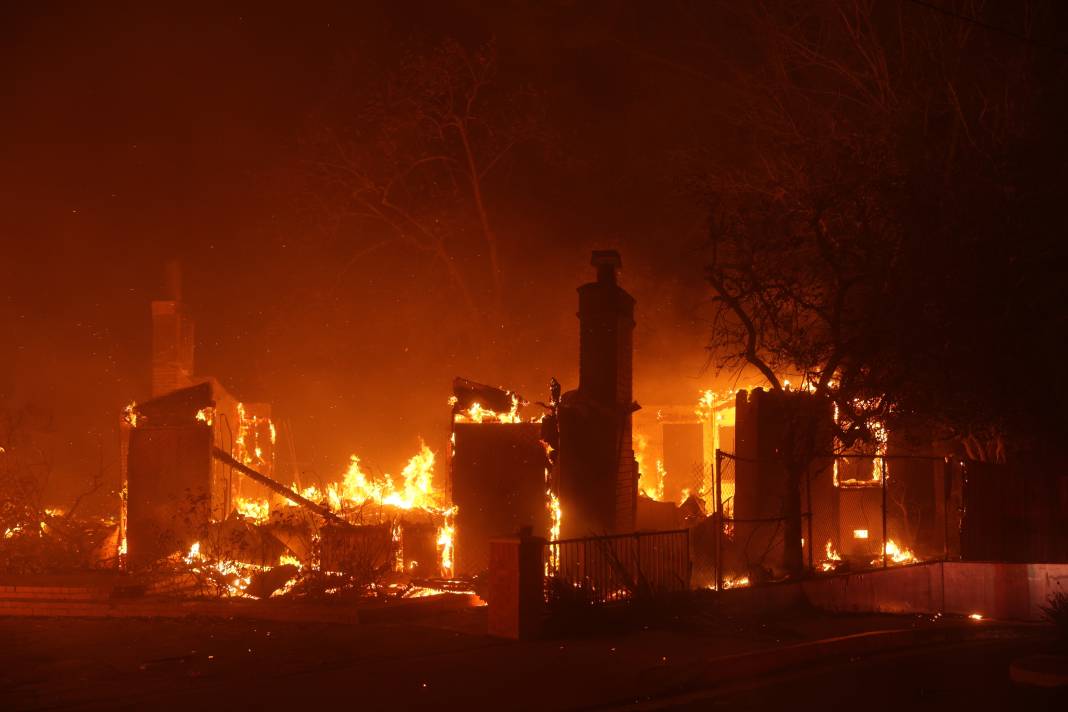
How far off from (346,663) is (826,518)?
10122 millimetres

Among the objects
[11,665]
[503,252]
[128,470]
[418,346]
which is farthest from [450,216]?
[11,665]

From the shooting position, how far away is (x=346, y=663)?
9.67 m

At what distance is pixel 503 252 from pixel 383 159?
4381 millimetres

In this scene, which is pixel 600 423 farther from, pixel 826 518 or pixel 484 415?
pixel 826 518

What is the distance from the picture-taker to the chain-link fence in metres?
14.8

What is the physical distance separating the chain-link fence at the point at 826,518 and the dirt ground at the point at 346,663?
2.29 meters

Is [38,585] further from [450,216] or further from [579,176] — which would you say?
[579,176]

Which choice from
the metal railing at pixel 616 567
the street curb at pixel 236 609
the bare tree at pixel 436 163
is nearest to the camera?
the metal railing at pixel 616 567

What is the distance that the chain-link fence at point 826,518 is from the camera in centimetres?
1477

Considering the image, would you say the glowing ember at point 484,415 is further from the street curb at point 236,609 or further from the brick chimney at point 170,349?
the brick chimney at point 170,349

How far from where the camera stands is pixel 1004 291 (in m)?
15.9

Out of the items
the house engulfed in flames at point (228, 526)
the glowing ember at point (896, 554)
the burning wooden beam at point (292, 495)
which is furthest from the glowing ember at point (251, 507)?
the glowing ember at point (896, 554)

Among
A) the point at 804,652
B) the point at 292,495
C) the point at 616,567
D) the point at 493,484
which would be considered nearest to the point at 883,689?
the point at 804,652

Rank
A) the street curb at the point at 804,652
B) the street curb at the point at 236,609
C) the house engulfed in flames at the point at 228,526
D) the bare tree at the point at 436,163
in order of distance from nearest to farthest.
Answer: the street curb at the point at 804,652 → the street curb at the point at 236,609 → the house engulfed in flames at the point at 228,526 → the bare tree at the point at 436,163
